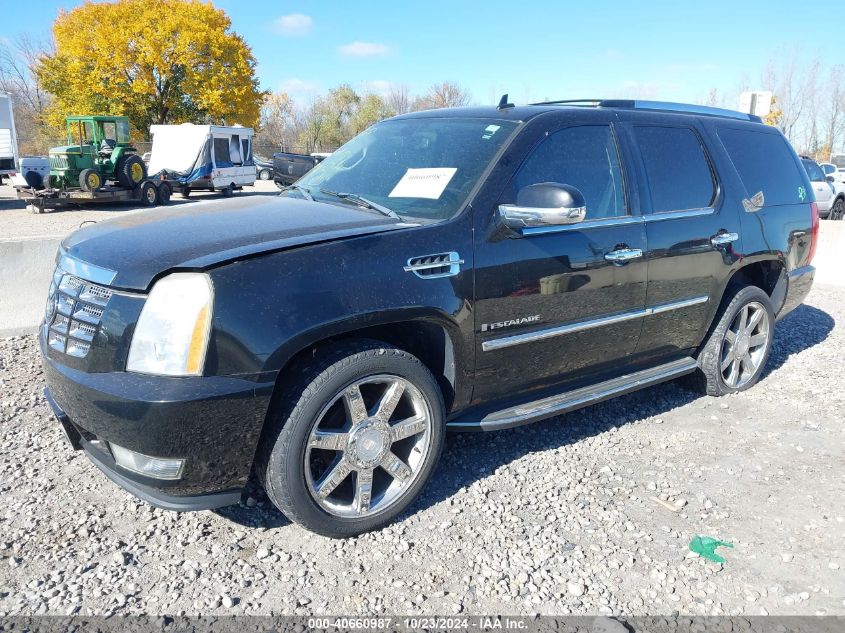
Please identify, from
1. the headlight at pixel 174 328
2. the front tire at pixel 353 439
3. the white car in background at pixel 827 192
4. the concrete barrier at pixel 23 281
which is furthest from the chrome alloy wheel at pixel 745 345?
the white car in background at pixel 827 192

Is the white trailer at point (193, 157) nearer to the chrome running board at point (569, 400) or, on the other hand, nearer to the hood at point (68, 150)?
the hood at point (68, 150)

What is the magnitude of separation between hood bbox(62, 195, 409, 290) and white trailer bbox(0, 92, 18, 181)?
74.5ft

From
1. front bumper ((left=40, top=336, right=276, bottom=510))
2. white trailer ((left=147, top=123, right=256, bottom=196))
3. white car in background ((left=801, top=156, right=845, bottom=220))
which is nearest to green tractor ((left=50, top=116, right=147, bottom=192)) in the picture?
white trailer ((left=147, top=123, right=256, bottom=196))

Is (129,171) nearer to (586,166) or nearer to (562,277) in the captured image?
(586,166)

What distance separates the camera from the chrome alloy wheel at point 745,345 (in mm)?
4723

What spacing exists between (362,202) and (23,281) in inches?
150

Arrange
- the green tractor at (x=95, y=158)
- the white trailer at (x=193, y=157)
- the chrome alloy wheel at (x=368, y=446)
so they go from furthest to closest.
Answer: the white trailer at (x=193, y=157)
the green tractor at (x=95, y=158)
the chrome alloy wheel at (x=368, y=446)

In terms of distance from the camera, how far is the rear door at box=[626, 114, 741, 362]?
3.89m

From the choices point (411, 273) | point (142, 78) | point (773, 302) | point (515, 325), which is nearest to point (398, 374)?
point (411, 273)

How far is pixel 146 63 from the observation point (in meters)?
36.1

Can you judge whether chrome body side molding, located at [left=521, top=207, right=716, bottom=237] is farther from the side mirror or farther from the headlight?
the headlight

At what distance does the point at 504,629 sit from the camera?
2.43 m

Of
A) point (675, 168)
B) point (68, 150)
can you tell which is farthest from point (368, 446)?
point (68, 150)

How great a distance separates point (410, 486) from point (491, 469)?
708mm
